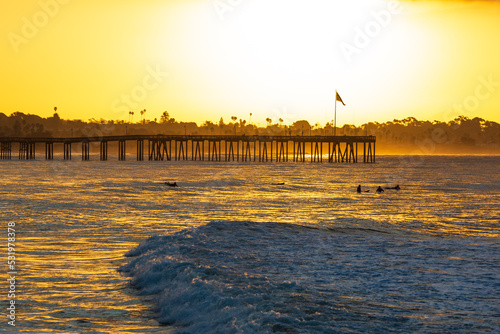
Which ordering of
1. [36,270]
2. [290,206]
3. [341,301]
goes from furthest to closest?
[290,206] → [36,270] → [341,301]

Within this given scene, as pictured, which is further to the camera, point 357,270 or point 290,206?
point 290,206

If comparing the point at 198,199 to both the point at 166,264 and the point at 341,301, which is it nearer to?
the point at 166,264

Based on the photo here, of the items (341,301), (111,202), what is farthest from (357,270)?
(111,202)

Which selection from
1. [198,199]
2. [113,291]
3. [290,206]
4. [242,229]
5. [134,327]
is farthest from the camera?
[198,199]

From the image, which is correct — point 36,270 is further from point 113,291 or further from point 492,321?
point 492,321

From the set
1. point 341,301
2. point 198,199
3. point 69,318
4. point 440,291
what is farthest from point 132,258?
point 198,199

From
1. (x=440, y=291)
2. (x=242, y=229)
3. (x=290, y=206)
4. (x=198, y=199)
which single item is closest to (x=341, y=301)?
(x=440, y=291)

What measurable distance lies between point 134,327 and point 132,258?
614cm

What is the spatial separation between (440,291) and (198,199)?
30.0 metres

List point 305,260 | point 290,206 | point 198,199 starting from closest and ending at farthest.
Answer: point 305,260, point 290,206, point 198,199

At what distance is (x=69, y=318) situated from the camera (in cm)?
1004

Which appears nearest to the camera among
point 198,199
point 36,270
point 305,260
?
point 36,270

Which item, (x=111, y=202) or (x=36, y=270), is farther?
(x=111, y=202)

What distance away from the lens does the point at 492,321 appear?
9938mm
